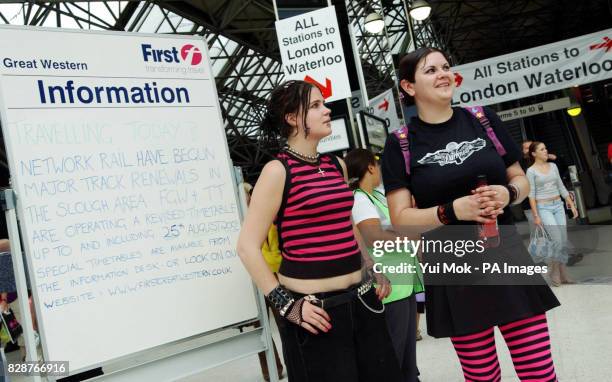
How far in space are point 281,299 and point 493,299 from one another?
68 cm

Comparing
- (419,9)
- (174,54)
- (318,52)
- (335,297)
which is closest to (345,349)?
(335,297)

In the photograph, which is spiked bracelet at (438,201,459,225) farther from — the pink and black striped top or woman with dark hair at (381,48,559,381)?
the pink and black striped top

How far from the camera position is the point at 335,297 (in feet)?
6.45

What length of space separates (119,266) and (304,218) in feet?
4.05

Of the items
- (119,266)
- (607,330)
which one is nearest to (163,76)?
(119,266)

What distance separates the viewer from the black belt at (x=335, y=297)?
1932 millimetres

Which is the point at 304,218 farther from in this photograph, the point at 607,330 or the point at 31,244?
the point at 607,330

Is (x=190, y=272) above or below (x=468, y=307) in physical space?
above

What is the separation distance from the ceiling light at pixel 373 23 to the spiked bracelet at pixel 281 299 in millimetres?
7354

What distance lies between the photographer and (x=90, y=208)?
110 inches

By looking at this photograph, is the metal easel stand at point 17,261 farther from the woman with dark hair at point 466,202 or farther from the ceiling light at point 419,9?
the ceiling light at point 419,9

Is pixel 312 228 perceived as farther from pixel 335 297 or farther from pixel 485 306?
pixel 485 306

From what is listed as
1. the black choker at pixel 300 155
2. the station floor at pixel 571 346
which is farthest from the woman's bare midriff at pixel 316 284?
the station floor at pixel 571 346

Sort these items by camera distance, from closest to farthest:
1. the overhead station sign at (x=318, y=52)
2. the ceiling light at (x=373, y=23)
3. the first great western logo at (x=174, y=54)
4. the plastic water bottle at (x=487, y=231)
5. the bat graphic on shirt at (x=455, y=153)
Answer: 1. the plastic water bottle at (x=487, y=231)
2. the bat graphic on shirt at (x=455, y=153)
3. the first great western logo at (x=174, y=54)
4. the overhead station sign at (x=318, y=52)
5. the ceiling light at (x=373, y=23)
